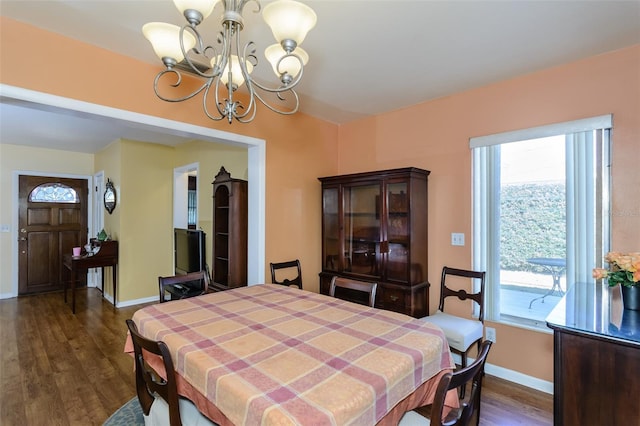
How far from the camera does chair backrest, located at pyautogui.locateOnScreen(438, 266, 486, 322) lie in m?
2.46

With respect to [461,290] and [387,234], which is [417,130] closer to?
[387,234]

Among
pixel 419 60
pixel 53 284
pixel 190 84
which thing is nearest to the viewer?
pixel 419 60

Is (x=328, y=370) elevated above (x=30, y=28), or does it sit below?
below

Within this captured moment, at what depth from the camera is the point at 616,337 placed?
3.88 feet

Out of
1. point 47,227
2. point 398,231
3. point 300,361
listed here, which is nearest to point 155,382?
point 300,361

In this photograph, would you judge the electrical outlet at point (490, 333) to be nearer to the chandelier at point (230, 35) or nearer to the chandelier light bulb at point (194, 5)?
the chandelier at point (230, 35)

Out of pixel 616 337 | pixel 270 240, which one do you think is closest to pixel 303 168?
pixel 270 240

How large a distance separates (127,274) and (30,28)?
3519 mm

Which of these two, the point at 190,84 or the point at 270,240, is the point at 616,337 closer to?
the point at 270,240

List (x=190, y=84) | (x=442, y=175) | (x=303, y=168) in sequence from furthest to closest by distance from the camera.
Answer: (x=303, y=168) < (x=442, y=175) < (x=190, y=84)

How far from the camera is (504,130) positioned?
2.51 metres

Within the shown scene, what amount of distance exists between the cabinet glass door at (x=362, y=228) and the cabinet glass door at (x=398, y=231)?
0.12 m

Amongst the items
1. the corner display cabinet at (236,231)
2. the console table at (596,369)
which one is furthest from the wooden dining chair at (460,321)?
the corner display cabinet at (236,231)

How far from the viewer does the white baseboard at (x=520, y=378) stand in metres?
2.29
